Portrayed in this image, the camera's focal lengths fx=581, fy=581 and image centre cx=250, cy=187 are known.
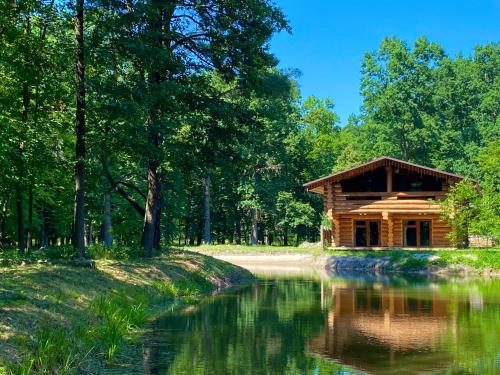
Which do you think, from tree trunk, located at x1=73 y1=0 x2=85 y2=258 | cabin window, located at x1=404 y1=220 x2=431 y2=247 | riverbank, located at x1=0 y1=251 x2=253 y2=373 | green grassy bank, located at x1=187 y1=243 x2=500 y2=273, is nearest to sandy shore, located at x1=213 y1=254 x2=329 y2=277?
green grassy bank, located at x1=187 y1=243 x2=500 y2=273

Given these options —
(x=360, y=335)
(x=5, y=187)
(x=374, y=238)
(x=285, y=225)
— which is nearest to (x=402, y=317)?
(x=360, y=335)

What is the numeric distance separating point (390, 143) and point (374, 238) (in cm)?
2143

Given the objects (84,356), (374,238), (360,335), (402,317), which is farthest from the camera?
(374,238)

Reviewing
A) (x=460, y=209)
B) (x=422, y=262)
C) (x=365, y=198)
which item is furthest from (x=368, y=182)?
(x=422, y=262)

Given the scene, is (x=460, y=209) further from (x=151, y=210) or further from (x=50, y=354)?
(x=50, y=354)

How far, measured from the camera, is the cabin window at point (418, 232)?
4591 centimetres

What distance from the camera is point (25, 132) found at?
18.6 metres

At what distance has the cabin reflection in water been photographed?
10336 millimetres

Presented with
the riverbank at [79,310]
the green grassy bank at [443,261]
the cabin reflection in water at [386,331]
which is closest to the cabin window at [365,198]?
the green grassy bank at [443,261]

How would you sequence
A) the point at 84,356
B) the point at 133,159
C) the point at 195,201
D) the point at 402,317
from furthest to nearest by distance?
the point at 195,201 < the point at 133,159 < the point at 402,317 < the point at 84,356

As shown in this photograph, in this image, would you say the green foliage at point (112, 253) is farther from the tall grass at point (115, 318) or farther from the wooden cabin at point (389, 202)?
the wooden cabin at point (389, 202)

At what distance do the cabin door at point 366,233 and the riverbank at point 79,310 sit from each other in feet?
93.5

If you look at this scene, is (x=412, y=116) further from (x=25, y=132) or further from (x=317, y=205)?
(x=25, y=132)

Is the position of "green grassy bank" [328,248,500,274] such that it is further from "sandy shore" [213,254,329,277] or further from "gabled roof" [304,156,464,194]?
"gabled roof" [304,156,464,194]
